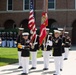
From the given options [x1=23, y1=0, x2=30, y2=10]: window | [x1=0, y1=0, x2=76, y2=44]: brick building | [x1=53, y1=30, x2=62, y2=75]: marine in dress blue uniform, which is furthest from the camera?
[x1=23, y1=0, x2=30, y2=10]: window

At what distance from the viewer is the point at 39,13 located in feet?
134

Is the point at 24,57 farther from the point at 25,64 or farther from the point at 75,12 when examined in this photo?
the point at 75,12

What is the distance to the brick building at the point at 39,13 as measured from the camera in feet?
131

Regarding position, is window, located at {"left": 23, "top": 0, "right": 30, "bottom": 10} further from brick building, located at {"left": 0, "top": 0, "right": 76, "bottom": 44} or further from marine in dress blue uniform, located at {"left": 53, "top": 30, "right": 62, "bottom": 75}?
marine in dress blue uniform, located at {"left": 53, "top": 30, "right": 62, "bottom": 75}

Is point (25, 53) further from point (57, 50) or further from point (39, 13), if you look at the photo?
point (39, 13)

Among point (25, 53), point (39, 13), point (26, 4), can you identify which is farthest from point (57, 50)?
point (26, 4)

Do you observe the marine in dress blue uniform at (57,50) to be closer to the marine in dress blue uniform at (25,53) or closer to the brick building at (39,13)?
the marine in dress blue uniform at (25,53)

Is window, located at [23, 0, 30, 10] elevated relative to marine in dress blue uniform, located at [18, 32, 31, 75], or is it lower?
elevated

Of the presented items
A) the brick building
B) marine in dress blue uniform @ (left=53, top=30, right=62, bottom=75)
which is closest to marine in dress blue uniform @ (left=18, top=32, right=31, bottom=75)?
marine in dress blue uniform @ (left=53, top=30, right=62, bottom=75)

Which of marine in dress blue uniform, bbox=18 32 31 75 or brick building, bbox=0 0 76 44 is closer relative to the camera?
marine in dress blue uniform, bbox=18 32 31 75

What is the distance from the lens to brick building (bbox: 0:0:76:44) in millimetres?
39938

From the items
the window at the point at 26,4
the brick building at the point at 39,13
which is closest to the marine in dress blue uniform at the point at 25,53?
the brick building at the point at 39,13

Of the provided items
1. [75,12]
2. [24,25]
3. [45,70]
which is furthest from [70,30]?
[45,70]

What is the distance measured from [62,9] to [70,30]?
3.18 m
